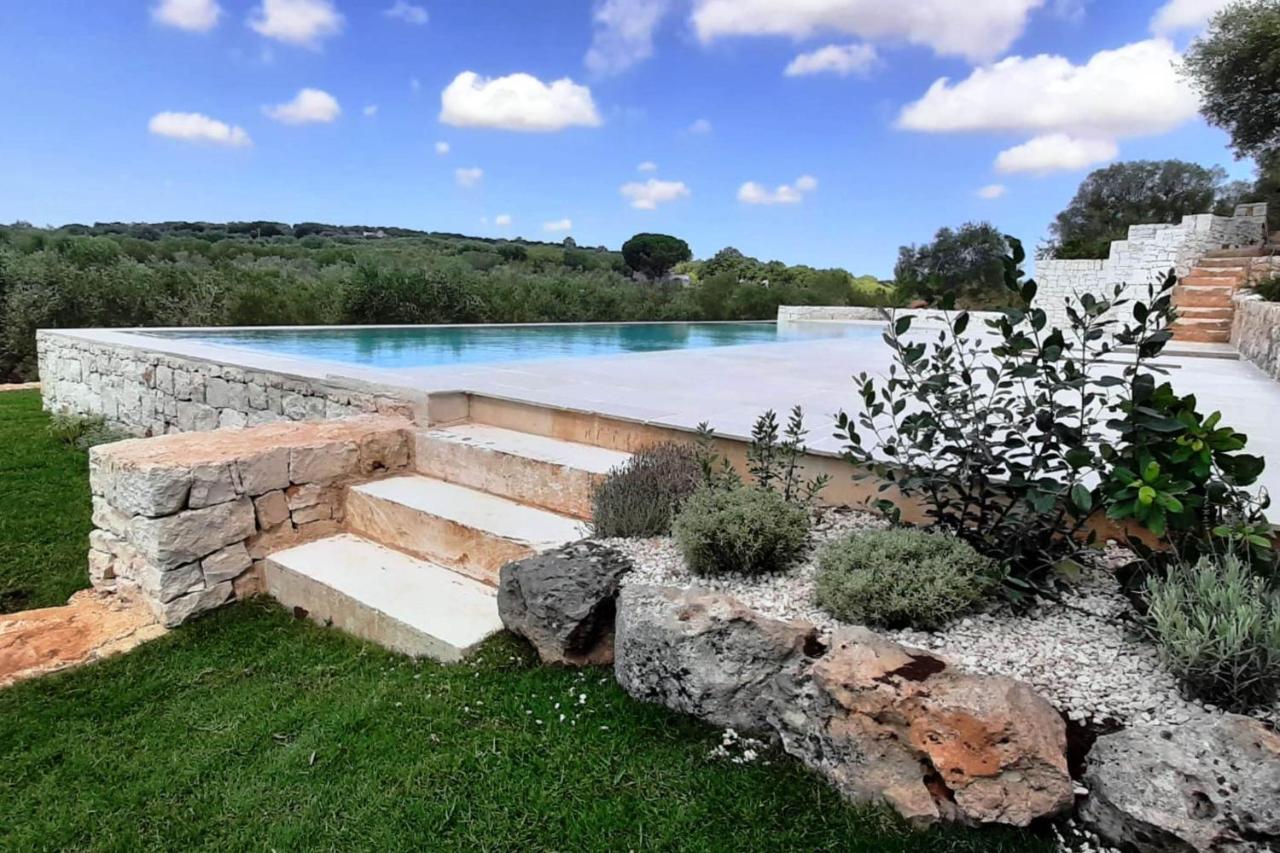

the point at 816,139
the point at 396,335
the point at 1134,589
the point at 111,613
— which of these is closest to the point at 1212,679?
the point at 1134,589

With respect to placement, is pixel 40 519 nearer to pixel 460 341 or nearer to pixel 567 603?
pixel 567 603

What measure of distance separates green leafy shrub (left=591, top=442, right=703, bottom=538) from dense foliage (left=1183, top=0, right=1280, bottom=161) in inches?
621

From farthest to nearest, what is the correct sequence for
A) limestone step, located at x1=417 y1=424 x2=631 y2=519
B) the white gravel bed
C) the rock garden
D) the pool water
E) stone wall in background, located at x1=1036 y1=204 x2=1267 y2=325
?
1. stone wall in background, located at x1=1036 y1=204 x2=1267 y2=325
2. the pool water
3. limestone step, located at x1=417 y1=424 x2=631 y2=519
4. the white gravel bed
5. the rock garden

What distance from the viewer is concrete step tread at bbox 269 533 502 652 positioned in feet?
8.91

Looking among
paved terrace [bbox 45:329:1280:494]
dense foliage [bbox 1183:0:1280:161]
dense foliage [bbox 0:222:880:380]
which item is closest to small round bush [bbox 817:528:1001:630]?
paved terrace [bbox 45:329:1280:494]

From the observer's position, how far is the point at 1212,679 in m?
1.62

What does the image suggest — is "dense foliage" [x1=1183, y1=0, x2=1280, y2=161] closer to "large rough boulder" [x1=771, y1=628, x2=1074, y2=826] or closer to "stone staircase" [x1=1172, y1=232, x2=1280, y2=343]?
"stone staircase" [x1=1172, y1=232, x2=1280, y2=343]

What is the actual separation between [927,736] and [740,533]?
0.83 m

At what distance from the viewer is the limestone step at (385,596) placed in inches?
106

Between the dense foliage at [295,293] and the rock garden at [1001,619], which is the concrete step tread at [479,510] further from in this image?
the dense foliage at [295,293]

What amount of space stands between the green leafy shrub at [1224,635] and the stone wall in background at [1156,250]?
11.5 meters

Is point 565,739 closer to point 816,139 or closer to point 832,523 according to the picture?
point 832,523

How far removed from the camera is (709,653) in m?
2.04

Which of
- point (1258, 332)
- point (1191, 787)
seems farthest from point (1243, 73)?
point (1191, 787)
